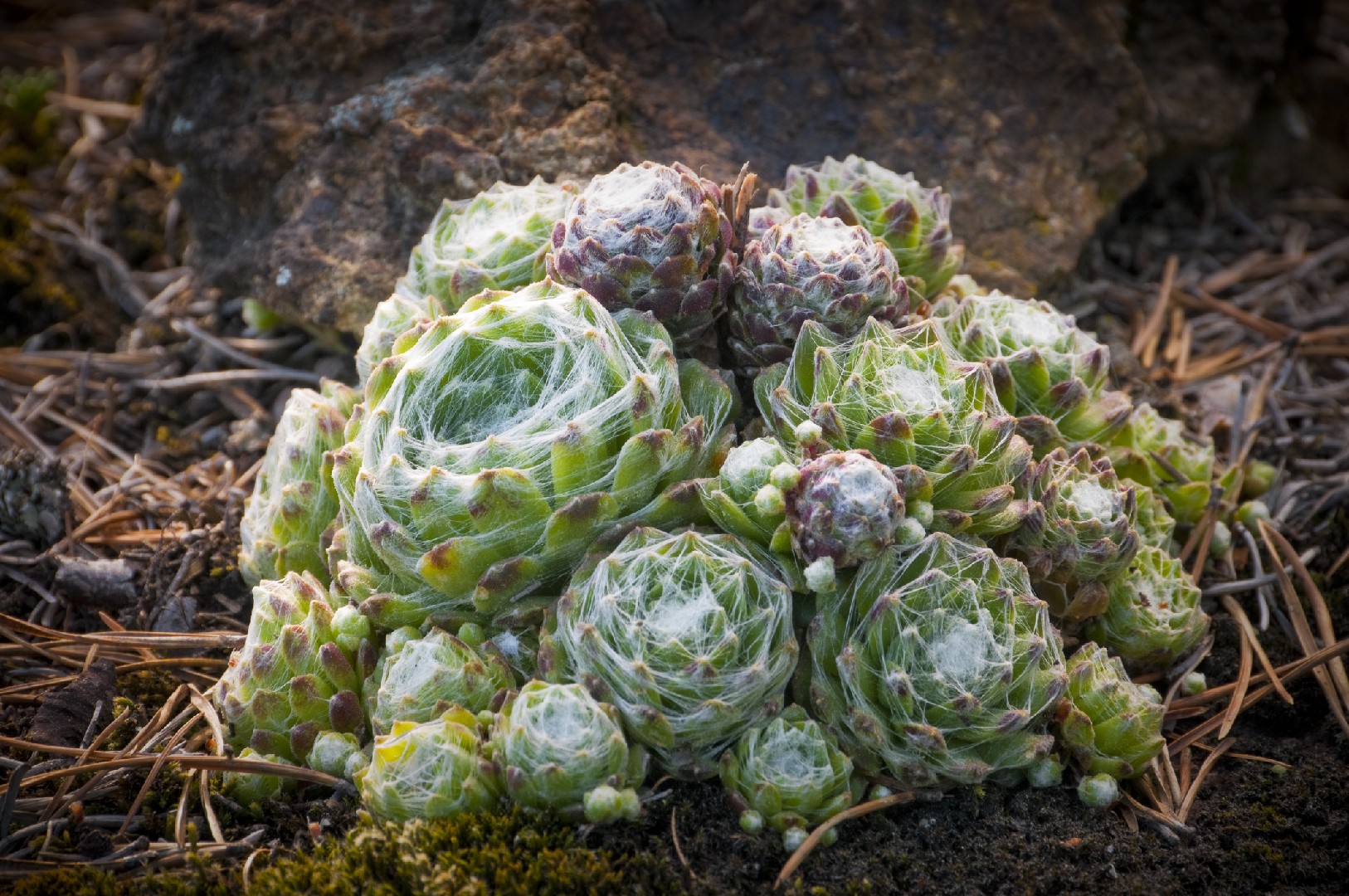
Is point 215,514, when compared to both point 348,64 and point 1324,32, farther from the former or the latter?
point 1324,32

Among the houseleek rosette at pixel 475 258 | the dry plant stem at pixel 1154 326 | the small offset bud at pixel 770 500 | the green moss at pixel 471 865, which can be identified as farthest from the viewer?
the dry plant stem at pixel 1154 326

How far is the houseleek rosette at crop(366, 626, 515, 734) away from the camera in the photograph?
2.46 meters

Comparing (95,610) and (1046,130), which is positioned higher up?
(1046,130)

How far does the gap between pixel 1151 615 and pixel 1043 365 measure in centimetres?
77

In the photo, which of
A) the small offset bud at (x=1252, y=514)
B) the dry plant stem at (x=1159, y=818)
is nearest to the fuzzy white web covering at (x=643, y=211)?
the dry plant stem at (x=1159, y=818)

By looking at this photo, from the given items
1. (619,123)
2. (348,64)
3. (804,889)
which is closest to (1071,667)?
(804,889)

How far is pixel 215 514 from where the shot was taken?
11.9 feet

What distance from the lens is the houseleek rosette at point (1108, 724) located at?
2.57 m

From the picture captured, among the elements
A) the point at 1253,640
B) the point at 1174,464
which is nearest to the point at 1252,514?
the point at 1174,464

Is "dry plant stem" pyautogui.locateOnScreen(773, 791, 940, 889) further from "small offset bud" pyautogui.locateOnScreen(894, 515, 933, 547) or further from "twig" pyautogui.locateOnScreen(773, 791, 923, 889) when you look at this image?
"small offset bud" pyautogui.locateOnScreen(894, 515, 933, 547)

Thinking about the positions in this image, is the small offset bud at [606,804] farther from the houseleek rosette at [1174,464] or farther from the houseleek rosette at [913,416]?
the houseleek rosette at [1174,464]

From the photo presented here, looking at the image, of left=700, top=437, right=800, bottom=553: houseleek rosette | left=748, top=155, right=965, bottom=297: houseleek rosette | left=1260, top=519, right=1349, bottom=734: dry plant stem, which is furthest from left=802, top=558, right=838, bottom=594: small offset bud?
left=1260, top=519, right=1349, bottom=734: dry plant stem

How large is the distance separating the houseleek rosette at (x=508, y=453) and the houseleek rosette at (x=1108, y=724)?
Answer: 1.08m

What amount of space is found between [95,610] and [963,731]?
2.76 m
